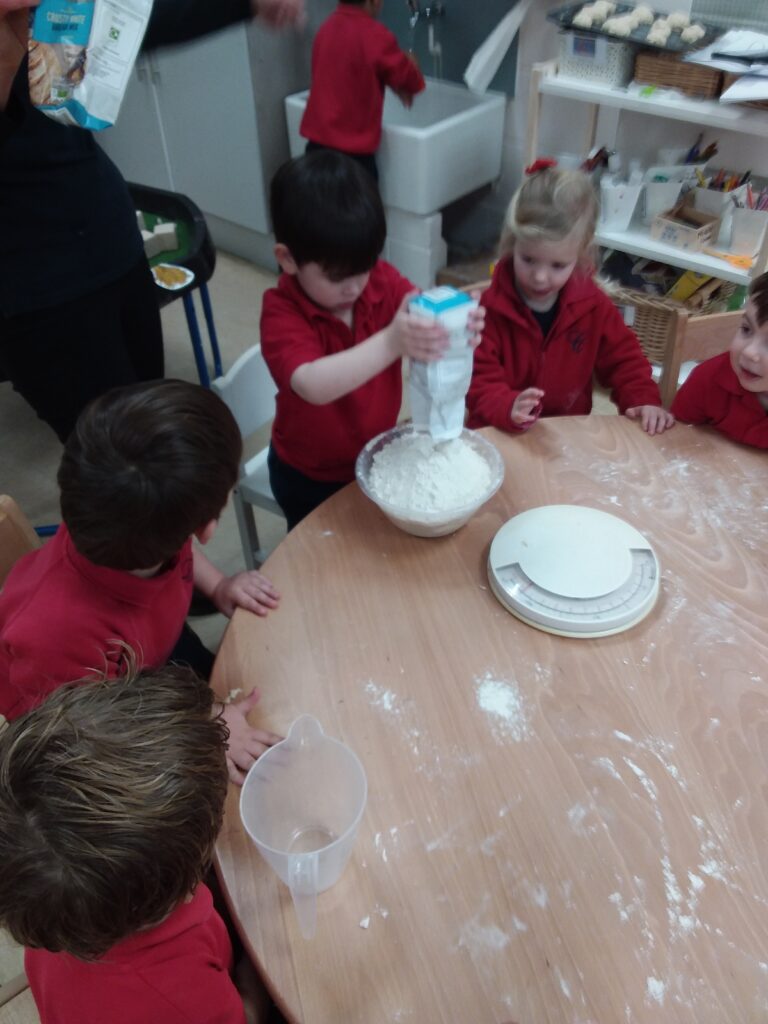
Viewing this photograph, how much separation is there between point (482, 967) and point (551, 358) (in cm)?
110

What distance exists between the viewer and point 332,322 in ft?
4.01

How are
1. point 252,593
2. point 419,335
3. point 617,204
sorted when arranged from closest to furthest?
1. point 419,335
2. point 252,593
3. point 617,204

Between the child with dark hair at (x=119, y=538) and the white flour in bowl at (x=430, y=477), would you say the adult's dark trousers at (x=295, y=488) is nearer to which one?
the white flour in bowl at (x=430, y=477)

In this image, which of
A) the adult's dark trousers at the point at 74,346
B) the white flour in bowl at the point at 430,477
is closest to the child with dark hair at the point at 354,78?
the adult's dark trousers at the point at 74,346

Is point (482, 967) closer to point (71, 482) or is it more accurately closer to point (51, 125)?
point (71, 482)

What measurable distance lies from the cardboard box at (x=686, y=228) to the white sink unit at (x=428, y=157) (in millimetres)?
786

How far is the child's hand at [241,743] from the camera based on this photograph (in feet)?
2.73

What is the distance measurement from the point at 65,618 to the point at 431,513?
481 mm

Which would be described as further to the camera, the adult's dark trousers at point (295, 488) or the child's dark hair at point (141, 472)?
the adult's dark trousers at point (295, 488)

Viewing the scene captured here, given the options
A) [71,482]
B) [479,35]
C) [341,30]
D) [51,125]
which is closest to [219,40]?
[341,30]

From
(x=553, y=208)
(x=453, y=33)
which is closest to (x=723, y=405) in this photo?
(x=553, y=208)

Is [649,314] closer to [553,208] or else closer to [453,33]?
[453,33]

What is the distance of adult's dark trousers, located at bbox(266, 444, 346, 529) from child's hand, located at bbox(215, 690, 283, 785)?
0.62 m

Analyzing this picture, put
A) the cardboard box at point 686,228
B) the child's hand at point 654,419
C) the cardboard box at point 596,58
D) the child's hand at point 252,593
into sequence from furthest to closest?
the cardboard box at point 686,228 < the cardboard box at point 596,58 < the child's hand at point 654,419 < the child's hand at point 252,593
